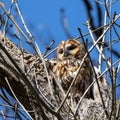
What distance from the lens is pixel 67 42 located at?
Answer: 445 centimetres

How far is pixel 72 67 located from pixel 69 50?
392 mm

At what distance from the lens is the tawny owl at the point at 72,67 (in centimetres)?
384

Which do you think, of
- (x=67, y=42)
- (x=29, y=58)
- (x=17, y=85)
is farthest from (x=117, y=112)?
(x=67, y=42)

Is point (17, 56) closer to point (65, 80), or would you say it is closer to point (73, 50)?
point (65, 80)

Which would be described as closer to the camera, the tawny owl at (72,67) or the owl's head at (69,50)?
the tawny owl at (72,67)

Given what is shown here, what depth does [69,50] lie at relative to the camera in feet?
15.0

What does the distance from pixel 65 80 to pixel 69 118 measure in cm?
155

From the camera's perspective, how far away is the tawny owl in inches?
151

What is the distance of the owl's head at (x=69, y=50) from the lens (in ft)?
14.5

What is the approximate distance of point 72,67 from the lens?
4215mm

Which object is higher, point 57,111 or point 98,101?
point 57,111

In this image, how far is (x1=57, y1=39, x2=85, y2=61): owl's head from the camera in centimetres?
442

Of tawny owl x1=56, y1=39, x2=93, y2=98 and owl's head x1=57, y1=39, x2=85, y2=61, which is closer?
tawny owl x1=56, y1=39, x2=93, y2=98

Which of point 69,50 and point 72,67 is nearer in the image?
point 72,67
